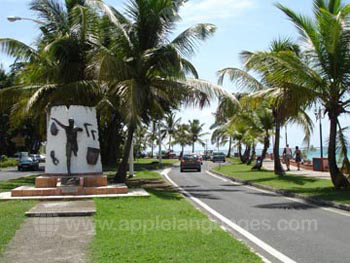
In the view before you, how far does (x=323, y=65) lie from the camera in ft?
57.4

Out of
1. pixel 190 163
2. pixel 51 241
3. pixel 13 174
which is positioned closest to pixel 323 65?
pixel 51 241

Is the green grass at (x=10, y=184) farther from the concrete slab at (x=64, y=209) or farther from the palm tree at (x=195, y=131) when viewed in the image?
the palm tree at (x=195, y=131)

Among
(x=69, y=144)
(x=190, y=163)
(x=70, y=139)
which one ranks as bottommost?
(x=190, y=163)

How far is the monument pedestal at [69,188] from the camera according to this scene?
16266 mm

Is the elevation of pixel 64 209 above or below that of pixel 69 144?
→ below

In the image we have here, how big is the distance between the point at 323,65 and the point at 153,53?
657 cm

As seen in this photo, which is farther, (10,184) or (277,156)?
(277,156)

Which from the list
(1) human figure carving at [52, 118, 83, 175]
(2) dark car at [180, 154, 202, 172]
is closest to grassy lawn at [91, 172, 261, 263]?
(1) human figure carving at [52, 118, 83, 175]

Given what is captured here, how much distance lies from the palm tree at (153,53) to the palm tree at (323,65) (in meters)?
3.21

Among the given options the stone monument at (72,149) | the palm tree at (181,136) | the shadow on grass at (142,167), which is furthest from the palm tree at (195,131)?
the stone monument at (72,149)

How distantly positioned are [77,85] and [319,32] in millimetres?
10028

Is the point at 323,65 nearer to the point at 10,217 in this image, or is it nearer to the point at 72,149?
the point at 72,149

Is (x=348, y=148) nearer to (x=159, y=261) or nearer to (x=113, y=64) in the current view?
(x=113, y=64)

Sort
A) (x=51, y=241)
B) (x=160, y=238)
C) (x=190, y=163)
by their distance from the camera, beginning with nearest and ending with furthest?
(x=51, y=241) → (x=160, y=238) → (x=190, y=163)
